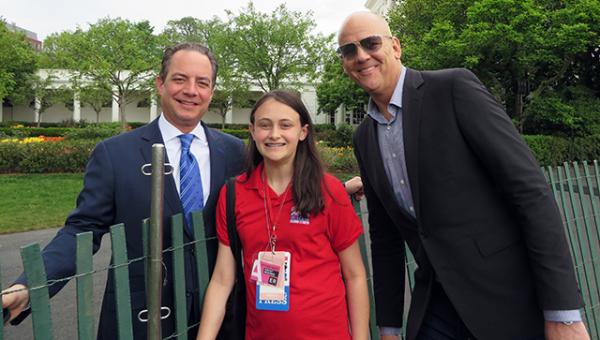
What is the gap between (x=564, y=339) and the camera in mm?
1738

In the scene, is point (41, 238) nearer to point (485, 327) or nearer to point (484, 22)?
point (485, 327)

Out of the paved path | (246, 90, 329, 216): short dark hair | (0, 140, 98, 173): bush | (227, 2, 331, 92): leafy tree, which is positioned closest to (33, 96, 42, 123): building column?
(227, 2, 331, 92): leafy tree

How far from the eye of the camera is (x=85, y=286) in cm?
162

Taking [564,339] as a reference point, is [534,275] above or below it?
above

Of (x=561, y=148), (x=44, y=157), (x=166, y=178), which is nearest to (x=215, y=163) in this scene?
(x=166, y=178)

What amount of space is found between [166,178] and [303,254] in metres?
0.71

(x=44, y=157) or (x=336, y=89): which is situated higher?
(x=336, y=89)

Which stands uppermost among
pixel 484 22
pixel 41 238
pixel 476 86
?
pixel 484 22

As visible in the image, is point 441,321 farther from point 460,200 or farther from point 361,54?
point 361,54

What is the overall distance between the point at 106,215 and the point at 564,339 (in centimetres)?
194

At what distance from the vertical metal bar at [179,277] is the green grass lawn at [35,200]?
7344 mm

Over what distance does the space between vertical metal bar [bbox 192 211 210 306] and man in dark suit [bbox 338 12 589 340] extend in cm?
80

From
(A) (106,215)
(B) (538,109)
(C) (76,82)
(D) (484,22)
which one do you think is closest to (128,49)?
(C) (76,82)

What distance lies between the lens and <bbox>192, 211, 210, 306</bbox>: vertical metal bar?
2.03 m
